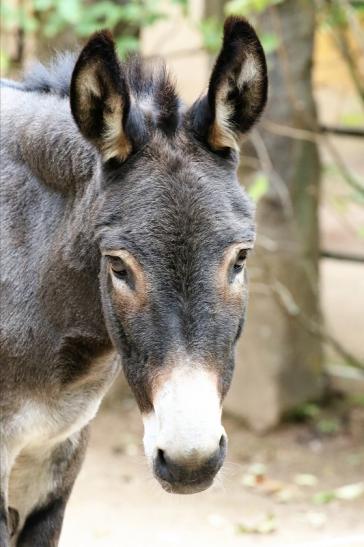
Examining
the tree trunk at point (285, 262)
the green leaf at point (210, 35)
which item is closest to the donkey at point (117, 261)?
the green leaf at point (210, 35)

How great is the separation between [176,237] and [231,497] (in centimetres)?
468

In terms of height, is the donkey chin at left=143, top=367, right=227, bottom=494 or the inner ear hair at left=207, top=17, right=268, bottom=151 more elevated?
the inner ear hair at left=207, top=17, right=268, bottom=151

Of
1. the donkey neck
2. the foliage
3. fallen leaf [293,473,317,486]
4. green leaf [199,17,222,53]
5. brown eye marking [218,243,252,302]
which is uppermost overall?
the donkey neck

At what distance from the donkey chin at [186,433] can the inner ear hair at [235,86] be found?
2.92ft

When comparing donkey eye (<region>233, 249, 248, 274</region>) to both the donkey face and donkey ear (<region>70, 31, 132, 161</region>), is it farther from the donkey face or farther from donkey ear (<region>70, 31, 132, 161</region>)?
donkey ear (<region>70, 31, 132, 161</region>)

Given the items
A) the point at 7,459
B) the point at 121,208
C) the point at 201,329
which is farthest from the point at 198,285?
the point at 7,459

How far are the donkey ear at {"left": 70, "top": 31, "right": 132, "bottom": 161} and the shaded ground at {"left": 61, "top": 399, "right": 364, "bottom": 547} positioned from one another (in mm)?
2850

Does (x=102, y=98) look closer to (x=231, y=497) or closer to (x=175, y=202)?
(x=175, y=202)

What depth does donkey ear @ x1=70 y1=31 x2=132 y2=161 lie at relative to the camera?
3.37 m

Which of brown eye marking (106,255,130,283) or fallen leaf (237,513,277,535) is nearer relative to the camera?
brown eye marking (106,255,130,283)

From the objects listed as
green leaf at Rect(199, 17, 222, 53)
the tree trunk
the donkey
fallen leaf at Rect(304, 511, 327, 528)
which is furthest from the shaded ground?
green leaf at Rect(199, 17, 222, 53)

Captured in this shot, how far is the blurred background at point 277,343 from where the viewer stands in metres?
7.31

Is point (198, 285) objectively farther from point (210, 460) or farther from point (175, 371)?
point (210, 460)

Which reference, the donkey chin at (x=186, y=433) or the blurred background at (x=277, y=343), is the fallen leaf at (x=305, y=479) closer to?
the blurred background at (x=277, y=343)
